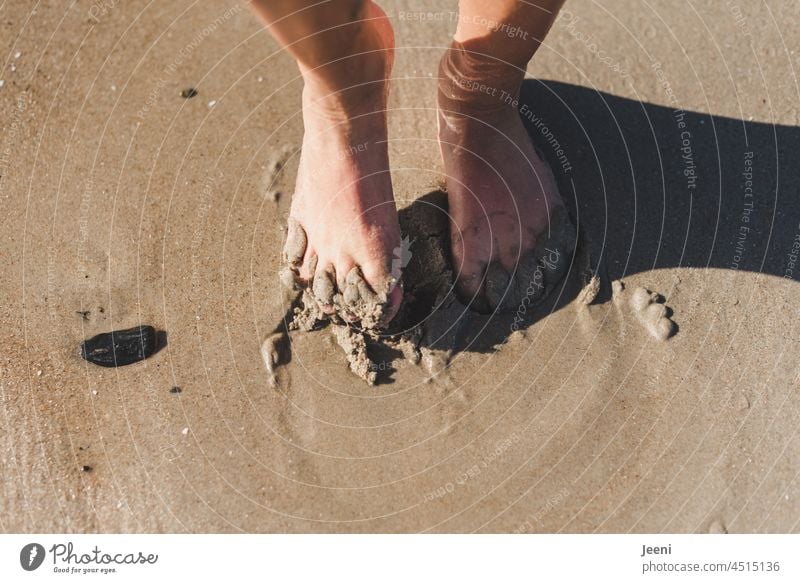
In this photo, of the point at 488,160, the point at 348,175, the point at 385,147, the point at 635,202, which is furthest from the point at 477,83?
the point at 635,202

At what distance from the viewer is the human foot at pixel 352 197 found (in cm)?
196

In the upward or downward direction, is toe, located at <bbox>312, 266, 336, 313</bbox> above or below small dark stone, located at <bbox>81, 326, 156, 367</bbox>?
above

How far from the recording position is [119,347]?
6.83 ft

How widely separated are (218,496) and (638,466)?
1.19 m

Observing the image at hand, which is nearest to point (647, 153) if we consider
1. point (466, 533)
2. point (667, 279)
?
point (667, 279)

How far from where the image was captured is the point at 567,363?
206cm

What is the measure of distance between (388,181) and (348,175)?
12 centimetres

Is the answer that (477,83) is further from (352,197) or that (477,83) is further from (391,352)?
(391,352)

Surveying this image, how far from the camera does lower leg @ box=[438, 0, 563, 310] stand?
6.64 feet

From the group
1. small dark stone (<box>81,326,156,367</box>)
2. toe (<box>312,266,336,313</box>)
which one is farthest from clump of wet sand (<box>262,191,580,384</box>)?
small dark stone (<box>81,326,156,367</box>)

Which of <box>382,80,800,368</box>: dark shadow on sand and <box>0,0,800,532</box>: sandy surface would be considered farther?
<box>382,80,800,368</box>: dark shadow on sand

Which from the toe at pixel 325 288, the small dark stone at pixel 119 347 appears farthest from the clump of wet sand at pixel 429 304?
the small dark stone at pixel 119 347

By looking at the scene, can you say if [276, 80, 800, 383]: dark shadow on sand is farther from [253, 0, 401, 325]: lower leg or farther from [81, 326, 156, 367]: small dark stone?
[81, 326, 156, 367]: small dark stone

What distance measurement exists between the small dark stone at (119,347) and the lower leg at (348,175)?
50 cm
